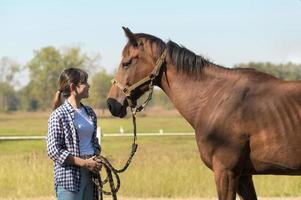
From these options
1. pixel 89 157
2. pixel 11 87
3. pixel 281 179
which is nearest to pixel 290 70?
pixel 11 87

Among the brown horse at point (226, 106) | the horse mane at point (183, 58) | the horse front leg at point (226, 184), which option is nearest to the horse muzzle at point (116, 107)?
the brown horse at point (226, 106)

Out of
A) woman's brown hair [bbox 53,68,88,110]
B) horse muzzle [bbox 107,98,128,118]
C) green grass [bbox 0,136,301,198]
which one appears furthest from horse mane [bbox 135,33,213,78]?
green grass [bbox 0,136,301,198]

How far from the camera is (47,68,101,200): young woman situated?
→ 4.50m

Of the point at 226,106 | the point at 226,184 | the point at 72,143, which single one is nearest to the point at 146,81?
the point at 226,106

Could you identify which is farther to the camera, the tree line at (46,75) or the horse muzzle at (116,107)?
the tree line at (46,75)

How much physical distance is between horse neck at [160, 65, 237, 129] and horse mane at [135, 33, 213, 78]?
5cm

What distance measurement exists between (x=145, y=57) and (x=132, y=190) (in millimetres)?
4659

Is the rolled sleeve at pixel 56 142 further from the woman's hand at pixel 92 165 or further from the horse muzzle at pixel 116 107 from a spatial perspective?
the horse muzzle at pixel 116 107

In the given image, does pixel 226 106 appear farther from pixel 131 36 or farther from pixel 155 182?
pixel 155 182

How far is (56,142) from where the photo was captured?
4.49m

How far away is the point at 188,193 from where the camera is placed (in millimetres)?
9953

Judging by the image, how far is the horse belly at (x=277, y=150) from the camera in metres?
5.25

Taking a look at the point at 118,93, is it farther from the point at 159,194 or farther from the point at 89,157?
the point at 159,194

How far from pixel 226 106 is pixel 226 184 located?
0.73 metres
